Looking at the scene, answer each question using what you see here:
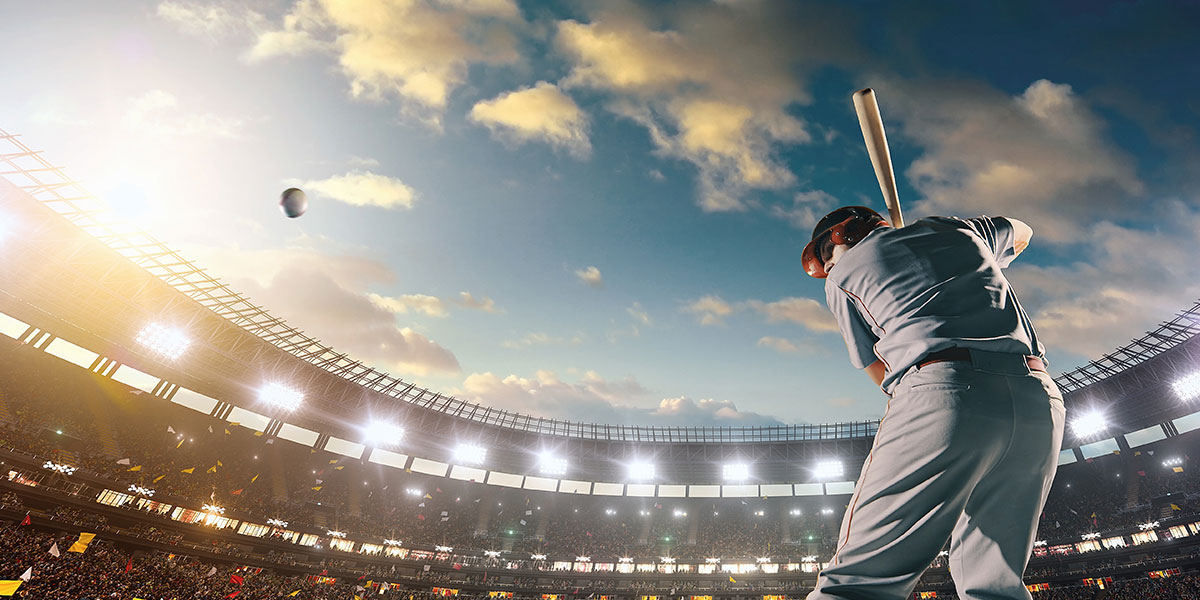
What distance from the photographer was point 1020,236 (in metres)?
2.84

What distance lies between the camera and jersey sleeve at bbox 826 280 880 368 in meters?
2.33

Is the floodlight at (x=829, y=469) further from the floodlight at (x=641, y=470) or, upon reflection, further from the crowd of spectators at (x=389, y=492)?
the floodlight at (x=641, y=470)

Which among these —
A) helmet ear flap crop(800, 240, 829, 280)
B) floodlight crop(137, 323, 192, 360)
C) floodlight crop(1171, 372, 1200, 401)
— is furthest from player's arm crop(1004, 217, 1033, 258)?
floodlight crop(1171, 372, 1200, 401)

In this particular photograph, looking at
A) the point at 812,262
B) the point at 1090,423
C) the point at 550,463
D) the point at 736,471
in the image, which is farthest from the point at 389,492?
the point at 1090,423

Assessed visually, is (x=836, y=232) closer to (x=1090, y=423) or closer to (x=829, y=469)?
(x=1090, y=423)

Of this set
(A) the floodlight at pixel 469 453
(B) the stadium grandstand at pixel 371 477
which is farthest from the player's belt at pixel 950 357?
(A) the floodlight at pixel 469 453

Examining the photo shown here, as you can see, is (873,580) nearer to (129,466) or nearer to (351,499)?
(129,466)

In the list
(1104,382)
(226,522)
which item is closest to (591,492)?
(226,522)

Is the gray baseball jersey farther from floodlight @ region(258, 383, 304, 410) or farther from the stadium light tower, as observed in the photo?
the stadium light tower

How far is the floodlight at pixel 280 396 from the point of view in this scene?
114ft

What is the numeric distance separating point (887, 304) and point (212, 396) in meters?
44.9

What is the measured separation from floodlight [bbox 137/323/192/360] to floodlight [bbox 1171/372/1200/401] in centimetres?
6171

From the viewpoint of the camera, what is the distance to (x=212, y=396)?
35125 millimetres

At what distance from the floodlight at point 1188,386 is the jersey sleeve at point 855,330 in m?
43.2
